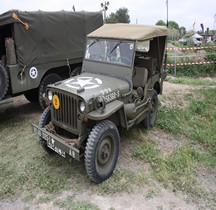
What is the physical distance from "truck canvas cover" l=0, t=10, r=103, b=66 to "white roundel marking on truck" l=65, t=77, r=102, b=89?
1.90m

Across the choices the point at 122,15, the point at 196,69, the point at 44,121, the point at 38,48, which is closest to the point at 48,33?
the point at 38,48

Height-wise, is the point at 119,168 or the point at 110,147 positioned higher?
the point at 110,147

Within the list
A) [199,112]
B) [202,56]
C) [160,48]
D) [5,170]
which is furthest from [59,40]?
[202,56]

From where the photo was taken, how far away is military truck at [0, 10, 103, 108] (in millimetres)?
5699

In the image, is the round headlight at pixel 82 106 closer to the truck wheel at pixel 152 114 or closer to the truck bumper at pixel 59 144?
the truck bumper at pixel 59 144

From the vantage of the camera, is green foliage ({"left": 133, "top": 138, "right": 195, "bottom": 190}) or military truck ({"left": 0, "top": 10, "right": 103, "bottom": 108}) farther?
military truck ({"left": 0, "top": 10, "right": 103, "bottom": 108})

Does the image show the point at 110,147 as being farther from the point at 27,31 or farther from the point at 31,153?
the point at 27,31

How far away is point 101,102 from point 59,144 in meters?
0.88

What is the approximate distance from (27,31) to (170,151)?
396 centimetres

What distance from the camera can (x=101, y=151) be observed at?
4.02 metres

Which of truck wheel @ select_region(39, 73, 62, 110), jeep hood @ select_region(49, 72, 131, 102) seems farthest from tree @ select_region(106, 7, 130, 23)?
jeep hood @ select_region(49, 72, 131, 102)

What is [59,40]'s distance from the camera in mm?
6727

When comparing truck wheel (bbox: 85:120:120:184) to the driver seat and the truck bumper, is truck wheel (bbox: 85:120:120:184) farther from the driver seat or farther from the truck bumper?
the driver seat

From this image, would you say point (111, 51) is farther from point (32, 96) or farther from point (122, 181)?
point (32, 96)
